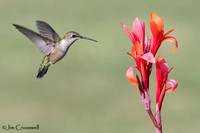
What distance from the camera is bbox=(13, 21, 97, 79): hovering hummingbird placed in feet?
9.27

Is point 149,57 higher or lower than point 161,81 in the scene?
higher

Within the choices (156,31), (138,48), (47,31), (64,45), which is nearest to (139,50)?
(138,48)

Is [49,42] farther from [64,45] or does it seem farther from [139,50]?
[139,50]

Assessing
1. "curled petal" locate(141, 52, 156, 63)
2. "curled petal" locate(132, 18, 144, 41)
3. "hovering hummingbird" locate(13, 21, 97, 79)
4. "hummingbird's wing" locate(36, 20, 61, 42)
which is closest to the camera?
"curled petal" locate(141, 52, 156, 63)

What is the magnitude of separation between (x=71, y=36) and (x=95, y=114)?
4236 mm

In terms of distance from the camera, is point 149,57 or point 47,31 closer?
point 149,57

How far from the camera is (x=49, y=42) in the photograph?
3.06 m

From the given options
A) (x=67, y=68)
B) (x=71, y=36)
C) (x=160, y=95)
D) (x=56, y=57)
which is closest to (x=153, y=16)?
(x=160, y=95)

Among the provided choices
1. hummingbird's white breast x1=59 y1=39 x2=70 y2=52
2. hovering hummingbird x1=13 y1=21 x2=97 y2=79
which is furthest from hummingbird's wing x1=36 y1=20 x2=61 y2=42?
hummingbird's white breast x1=59 y1=39 x2=70 y2=52

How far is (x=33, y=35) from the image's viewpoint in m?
2.88

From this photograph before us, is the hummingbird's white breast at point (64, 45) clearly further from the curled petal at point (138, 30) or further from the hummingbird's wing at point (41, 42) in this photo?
the curled petal at point (138, 30)

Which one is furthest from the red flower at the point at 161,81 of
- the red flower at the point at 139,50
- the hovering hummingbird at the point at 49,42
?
the hovering hummingbird at the point at 49,42

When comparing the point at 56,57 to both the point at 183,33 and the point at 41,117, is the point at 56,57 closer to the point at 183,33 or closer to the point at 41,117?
the point at 41,117

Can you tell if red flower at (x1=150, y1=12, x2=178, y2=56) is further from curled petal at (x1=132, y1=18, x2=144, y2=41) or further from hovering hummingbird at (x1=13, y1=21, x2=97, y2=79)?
hovering hummingbird at (x1=13, y1=21, x2=97, y2=79)
